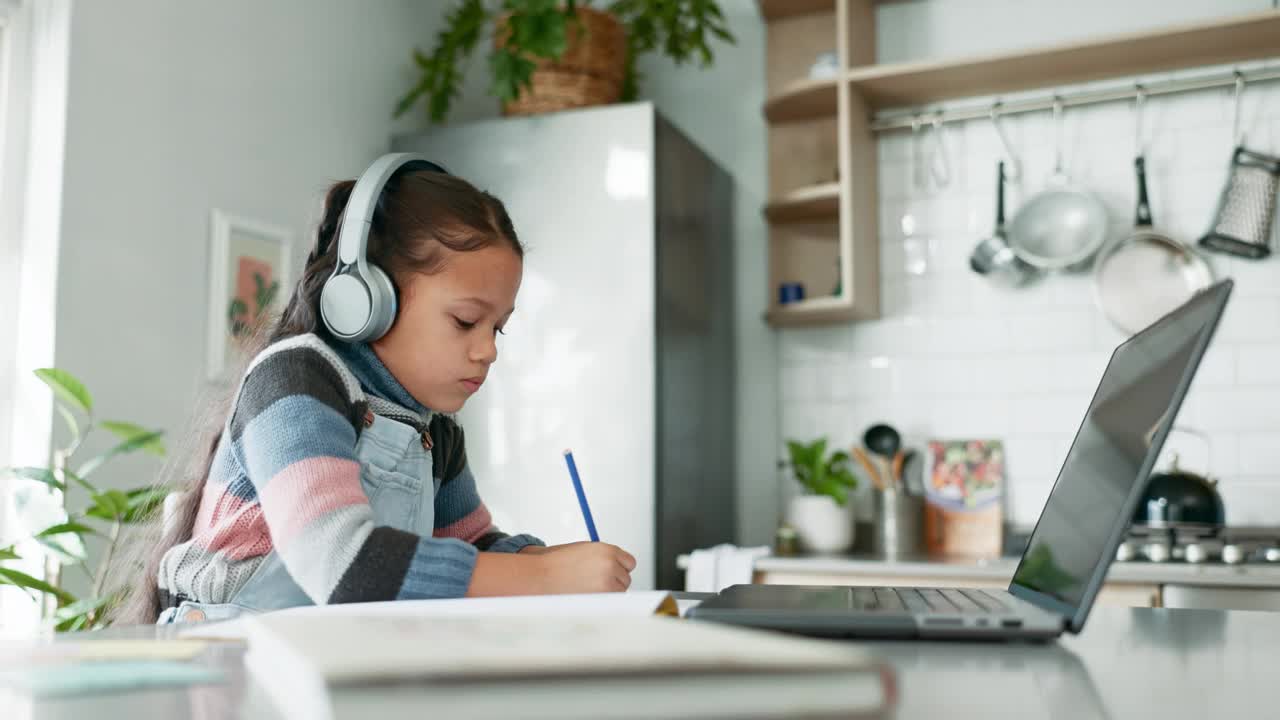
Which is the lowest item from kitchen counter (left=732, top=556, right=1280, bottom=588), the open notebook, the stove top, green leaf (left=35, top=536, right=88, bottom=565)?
kitchen counter (left=732, top=556, right=1280, bottom=588)

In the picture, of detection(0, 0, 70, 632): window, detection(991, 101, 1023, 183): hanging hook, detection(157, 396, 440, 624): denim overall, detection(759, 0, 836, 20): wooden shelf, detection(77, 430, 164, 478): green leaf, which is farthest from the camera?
detection(759, 0, 836, 20): wooden shelf

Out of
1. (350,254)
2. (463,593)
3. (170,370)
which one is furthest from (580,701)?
(170,370)

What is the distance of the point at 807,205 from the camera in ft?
9.56

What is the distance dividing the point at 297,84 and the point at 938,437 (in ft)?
6.07

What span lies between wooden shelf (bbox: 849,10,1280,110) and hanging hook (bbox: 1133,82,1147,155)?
52 millimetres

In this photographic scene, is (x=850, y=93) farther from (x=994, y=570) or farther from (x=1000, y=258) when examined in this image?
(x=994, y=570)

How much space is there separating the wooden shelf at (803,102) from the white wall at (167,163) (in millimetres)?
1159

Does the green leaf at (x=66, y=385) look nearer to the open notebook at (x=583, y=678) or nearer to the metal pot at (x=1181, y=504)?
the open notebook at (x=583, y=678)

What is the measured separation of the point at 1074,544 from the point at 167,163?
206cm

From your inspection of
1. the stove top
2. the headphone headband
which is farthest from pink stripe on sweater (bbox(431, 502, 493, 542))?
the stove top

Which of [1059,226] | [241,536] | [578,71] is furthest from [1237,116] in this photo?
[241,536]

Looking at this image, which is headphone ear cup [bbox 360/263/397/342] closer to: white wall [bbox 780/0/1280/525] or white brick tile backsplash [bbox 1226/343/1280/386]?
white wall [bbox 780/0/1280/525]

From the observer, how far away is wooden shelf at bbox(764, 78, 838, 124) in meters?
2.83

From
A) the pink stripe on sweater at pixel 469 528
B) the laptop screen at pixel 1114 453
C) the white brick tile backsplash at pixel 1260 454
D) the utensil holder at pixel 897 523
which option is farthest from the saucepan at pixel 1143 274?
the pink stripe on sweater at pixel 469 528
